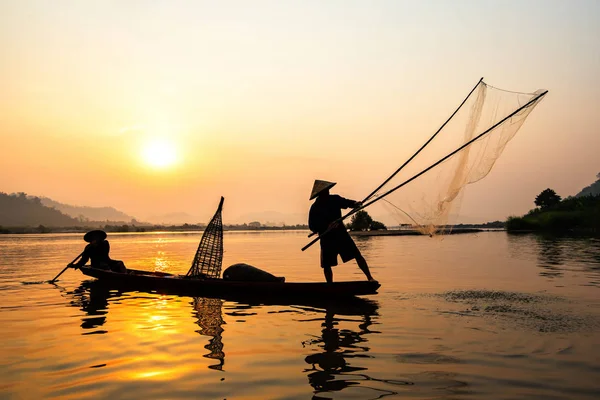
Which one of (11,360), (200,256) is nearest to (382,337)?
(11,360)

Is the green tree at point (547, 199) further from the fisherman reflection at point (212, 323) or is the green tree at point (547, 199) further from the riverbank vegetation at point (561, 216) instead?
the fisherman reflection at point (212, 323)

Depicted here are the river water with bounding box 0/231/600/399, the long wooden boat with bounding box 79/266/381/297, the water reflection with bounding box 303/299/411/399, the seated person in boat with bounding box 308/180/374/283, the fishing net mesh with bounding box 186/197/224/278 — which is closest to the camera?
the river water with bounding box 0/231/600/399

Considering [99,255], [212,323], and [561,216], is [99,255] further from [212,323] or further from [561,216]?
[561,216]

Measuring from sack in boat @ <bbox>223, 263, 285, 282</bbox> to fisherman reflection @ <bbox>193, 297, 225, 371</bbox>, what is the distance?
0.97 meters

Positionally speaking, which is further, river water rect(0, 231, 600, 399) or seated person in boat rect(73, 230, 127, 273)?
seated person in boat rect(73, 230, 127, 273)

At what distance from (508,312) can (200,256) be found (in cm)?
913

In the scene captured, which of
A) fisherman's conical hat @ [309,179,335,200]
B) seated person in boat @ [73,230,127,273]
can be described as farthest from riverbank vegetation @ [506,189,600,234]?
seated person in boat @ [73,230,127,273]

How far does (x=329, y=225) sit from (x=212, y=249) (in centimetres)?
496

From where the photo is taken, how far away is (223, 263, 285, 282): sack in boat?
12.6m

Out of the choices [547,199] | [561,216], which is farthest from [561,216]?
[547,199]

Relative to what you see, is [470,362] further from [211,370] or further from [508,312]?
[508,312]

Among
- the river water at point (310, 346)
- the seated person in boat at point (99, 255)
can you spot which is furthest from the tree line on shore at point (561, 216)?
the seated person in boat at point (99, 255)

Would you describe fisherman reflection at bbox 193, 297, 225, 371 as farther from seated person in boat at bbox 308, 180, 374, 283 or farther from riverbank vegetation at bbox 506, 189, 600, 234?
riverbank vegetation at bbox 506, 189, 600, 234

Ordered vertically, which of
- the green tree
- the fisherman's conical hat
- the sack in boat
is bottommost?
the sack in boat
